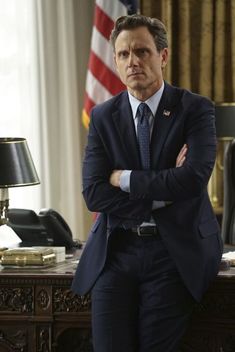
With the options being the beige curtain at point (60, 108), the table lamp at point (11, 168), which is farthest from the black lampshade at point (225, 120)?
the table lamp at point (11, 168)

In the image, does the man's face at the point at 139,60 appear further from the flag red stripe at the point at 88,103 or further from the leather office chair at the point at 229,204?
the flag red stripe at the point at 88,103

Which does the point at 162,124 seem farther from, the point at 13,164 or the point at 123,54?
the point at 13,164

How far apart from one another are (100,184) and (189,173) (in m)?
0.35

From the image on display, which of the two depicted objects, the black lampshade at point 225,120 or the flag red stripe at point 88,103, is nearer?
the black lampshade at point 225,120

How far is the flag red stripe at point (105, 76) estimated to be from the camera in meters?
6.09

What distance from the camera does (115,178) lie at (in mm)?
2863

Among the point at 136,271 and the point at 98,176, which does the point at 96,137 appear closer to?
the point at 98,176

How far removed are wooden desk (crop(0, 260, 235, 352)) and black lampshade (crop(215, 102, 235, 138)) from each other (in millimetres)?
2932

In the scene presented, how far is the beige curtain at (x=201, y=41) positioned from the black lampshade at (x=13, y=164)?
314 centimetres

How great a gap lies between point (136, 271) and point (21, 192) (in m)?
3.39

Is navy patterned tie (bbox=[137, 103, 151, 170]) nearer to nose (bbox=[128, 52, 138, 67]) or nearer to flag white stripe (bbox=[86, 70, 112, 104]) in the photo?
nose (bbox=[128, 52, 138, 67])

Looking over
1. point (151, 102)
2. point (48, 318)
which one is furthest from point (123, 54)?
point (48, 318)

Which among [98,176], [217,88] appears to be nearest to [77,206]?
[217,88]

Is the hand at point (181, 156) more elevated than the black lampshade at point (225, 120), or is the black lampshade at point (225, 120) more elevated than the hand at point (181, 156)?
the black lampshade at point (225, 120)
